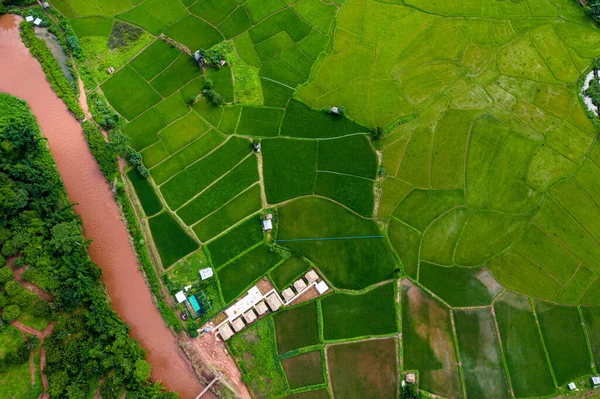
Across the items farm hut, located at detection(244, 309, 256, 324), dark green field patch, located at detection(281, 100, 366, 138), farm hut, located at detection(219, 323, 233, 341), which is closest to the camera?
farm hut, located at detection(219, 323, 233, 341)

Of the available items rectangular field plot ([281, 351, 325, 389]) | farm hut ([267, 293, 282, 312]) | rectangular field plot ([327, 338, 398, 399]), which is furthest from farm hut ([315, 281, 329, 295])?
rectangular field plot ([281, 351, 325, 389])

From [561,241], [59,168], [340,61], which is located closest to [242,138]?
[340,61]

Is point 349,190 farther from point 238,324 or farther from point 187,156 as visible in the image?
point 187,156

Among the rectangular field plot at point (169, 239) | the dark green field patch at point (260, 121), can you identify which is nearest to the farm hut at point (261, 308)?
the rectangular field plot at point (169, 239)

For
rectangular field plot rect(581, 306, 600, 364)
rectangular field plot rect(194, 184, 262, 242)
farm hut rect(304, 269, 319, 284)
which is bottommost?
rectangular field plot rect(581, 306, 600, 364)

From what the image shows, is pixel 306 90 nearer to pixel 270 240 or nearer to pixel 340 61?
pixel 340 61

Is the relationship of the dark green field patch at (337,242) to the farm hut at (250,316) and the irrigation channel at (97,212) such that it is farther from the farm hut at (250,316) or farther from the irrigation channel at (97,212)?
the irrigation channel at (97,212)

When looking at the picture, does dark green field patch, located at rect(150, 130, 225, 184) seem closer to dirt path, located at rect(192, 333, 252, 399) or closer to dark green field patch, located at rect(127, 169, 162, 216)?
dark green field patch, located at rect(127, 169, 162, 216)
